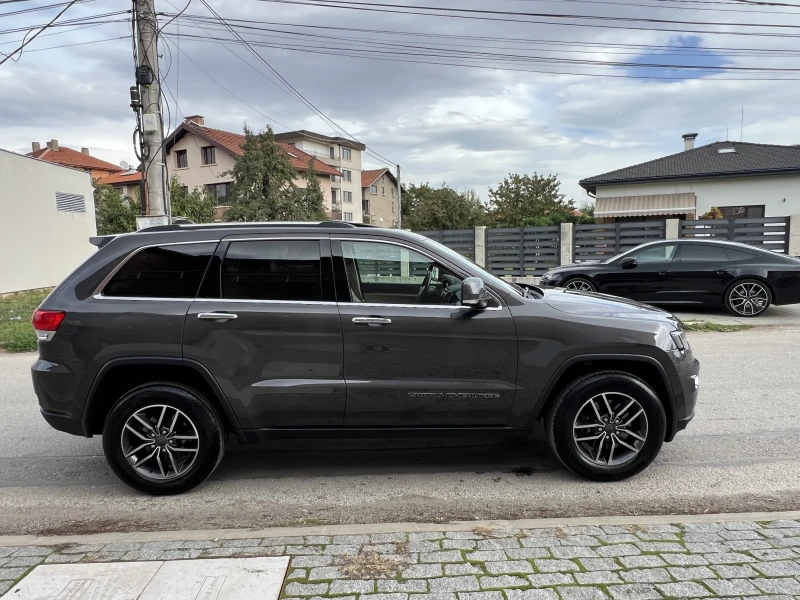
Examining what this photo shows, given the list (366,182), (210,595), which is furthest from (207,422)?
(366,182)

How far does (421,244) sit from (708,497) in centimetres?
248

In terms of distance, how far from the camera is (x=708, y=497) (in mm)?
3654

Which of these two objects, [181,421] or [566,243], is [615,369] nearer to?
[181,421]

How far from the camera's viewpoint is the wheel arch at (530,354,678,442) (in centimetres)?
377

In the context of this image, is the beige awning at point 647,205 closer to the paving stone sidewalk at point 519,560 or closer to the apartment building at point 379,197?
the paving stone sidewalk at point 519,560

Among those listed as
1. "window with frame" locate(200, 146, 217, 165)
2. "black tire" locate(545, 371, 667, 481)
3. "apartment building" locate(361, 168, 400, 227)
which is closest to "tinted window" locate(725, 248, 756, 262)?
"black tire" locate(545, 371, 667, 481)

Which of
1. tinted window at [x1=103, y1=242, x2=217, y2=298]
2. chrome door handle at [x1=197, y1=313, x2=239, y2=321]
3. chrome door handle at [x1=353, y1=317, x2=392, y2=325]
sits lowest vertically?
chrome door handle at [x1=353, y1=317, x2=392, y2=325]

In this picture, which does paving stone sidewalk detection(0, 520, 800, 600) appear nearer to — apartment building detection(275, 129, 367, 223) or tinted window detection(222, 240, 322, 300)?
tinted window detection(222, 240, 322, 300)

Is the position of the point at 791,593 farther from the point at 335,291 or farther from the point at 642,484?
the point at 335,291

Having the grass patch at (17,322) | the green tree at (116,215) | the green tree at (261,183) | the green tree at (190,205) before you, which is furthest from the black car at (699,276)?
the green tree at (116,215)

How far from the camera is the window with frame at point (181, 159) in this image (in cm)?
4384

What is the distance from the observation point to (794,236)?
15.8 m

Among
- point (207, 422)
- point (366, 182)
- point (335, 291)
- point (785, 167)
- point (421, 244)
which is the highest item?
point (366, 182)

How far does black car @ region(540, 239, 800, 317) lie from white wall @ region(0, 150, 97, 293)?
47.2 ft
